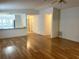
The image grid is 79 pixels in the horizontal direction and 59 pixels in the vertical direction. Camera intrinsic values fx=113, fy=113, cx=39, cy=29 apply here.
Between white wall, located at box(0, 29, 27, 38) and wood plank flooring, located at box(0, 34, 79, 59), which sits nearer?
wood plank flooring, located at box(0, 34, 79, 59)

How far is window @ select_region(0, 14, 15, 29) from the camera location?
853 cm

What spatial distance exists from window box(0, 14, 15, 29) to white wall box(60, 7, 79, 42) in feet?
12.9

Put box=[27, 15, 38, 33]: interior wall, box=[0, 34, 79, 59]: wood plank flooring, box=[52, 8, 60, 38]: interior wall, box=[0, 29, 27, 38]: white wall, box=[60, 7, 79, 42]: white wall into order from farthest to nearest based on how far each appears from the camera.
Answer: box=[27, 15, 38, 33]: interior wall → box=[52, 8, 60, 38]: interior wall → box=[0, 29, 27, 38]: white wall → box=[60, 7, 79, 42]: white wall → box=[0, 34, 79, 59]: wood plank flooring

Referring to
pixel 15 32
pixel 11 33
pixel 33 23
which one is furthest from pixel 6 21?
pixel 33 23

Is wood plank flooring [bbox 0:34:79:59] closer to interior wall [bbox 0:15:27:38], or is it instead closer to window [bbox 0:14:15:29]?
interior wall [bbox 0:15:27:38]

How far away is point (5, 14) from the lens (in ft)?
28.5

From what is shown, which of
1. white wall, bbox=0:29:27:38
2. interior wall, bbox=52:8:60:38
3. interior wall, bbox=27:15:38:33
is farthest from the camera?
interior wall, bbox=27:15:38:33

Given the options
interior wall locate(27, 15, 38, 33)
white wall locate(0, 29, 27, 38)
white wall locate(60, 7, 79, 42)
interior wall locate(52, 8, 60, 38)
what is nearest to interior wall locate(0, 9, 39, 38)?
white wall locate(0, 29, 27, 38)

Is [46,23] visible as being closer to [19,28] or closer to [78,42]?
[19,28]

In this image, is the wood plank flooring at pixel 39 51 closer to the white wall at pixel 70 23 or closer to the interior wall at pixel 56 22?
the white wall at pixel 70 23

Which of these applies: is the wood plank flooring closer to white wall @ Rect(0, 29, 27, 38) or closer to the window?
white wall @ Rect(0, 29, 27, 38)

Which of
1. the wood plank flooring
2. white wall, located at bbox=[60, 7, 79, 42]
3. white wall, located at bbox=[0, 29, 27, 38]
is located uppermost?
white wall, located at bbox=[60, 7, 79, 42]

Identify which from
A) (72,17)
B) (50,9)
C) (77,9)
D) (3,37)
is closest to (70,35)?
(72,17)

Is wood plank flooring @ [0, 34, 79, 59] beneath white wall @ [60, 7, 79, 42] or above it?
beneath
